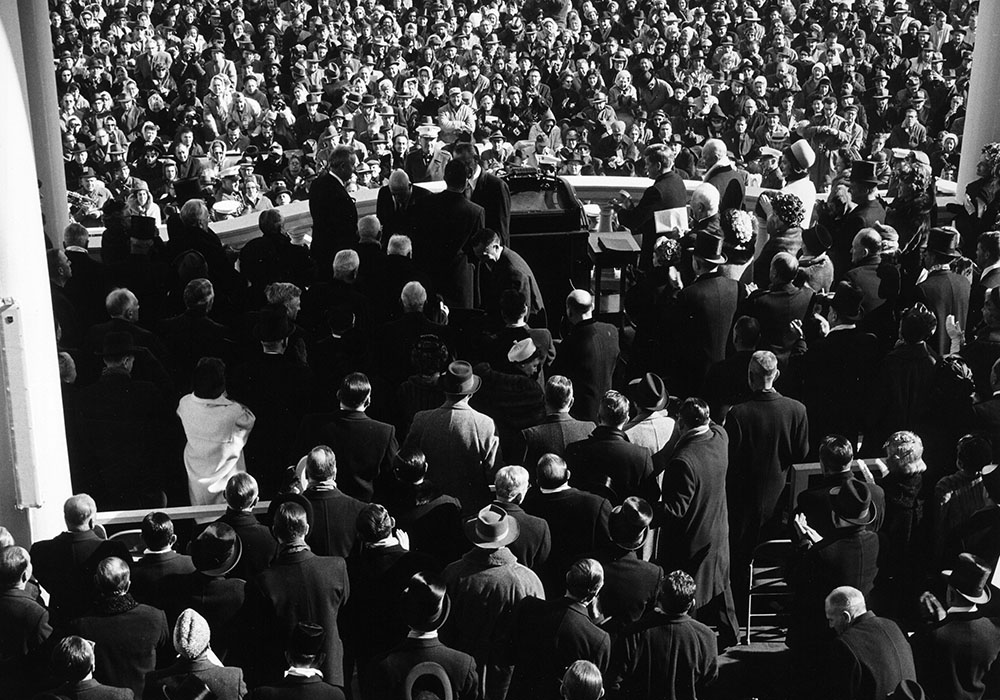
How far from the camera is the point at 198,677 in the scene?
5.48 metres

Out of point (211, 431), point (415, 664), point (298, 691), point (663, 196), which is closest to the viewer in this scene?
point (298, 691)

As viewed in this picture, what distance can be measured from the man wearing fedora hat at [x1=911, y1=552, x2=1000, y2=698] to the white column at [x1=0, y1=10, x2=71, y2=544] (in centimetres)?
482

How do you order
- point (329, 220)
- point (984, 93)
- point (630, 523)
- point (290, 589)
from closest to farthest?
point (290, 589)
point (630, 523)
point (329, 220)
point (984, 93)

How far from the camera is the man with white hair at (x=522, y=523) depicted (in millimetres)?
6500

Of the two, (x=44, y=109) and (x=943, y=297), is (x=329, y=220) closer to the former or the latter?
(x=44, y=109)

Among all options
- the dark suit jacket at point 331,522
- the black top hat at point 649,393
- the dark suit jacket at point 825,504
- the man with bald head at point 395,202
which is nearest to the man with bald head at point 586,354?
the black top hat at point 649,393

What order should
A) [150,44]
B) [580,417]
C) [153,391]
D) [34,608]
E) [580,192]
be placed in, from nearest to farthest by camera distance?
[34,608]
[153,391]
[580,417]
[580,192]
[150,44]

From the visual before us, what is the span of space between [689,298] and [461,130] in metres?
7.46

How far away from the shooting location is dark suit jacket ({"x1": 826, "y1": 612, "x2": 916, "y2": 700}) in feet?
19.1

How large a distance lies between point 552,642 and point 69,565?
2467 millimetres

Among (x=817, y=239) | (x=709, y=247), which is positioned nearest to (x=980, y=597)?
(x=709, y=247)

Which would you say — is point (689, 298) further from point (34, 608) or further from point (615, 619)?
point (34, 608)

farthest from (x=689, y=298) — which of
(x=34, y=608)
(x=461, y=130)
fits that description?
(x=461, y=130)

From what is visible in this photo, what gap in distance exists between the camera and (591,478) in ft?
23.0
